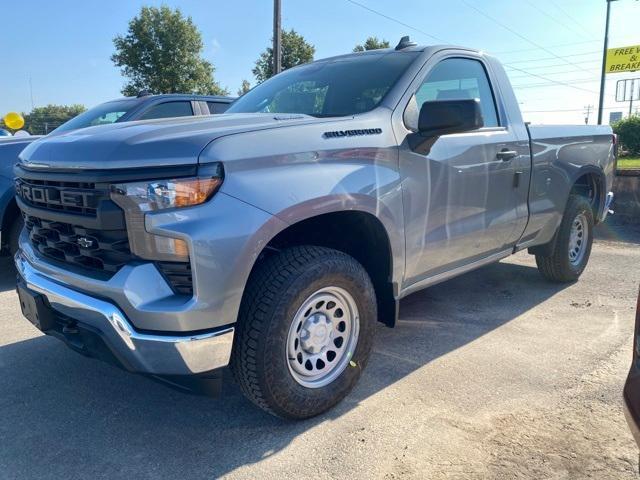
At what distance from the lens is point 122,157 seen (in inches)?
90.7

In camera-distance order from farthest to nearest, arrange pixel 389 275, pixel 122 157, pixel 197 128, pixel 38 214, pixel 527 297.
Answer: pixel 527 297
pixel 389 275
pixel 38 214
pixel 197 128
pixel 122 157

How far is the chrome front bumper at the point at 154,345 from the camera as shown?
2.25 m

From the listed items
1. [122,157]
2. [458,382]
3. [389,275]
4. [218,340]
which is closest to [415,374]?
[458,382]

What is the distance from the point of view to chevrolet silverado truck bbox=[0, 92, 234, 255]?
16.8 ft

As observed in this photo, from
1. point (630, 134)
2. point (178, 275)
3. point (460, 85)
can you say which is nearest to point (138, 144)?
point (178, 275)

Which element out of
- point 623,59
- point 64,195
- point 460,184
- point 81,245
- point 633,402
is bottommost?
point 633,402

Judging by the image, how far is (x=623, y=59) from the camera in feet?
77.7

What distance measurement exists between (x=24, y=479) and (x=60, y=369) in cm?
117

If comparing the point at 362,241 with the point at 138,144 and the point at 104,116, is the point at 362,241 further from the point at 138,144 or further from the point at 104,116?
the point at 104,116

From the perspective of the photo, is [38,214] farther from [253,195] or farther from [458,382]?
[458,382]

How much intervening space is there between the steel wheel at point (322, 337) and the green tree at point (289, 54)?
85.1 ft

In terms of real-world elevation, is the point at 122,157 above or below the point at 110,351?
above

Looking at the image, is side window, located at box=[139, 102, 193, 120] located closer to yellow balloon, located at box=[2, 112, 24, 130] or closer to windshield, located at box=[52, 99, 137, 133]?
windshield, located at box=[52, 99, 137, 133]

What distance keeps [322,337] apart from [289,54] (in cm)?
2744
